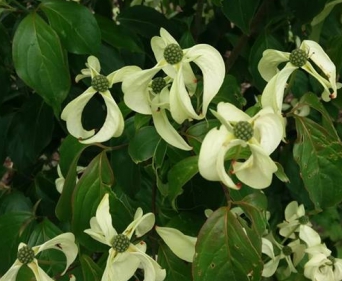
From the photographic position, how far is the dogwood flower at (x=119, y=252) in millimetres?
612

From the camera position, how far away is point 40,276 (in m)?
0.66

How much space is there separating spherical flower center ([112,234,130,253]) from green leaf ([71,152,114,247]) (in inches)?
2.2

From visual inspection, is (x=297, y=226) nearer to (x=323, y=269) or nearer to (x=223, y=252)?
(x=323, y=269)

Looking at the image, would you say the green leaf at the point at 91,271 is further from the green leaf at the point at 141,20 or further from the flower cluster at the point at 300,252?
the green leaf at the point at 141,20

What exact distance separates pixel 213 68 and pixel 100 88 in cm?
14

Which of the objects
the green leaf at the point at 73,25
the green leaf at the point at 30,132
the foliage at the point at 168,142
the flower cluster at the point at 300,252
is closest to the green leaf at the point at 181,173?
the foliage at the point at 168,142

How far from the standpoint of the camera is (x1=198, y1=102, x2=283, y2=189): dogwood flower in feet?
1.62

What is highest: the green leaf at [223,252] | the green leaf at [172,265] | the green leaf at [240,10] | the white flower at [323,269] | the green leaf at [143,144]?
the green leaf at [240,10]

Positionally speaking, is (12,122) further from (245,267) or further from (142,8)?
(245,267)

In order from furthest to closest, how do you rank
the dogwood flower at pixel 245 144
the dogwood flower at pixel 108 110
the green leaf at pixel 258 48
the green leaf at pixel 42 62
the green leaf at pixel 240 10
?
the green leaf at pixel 258 48
the green leaf at pixel 240 10
the green leaf at pixel 42 62
the dogwood flower at pixel 108 110
the dogwood flower at pixel 245 144

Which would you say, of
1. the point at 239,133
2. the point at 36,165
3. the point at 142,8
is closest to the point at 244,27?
the point at 142,8

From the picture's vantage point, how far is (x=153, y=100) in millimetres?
587

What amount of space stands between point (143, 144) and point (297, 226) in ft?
1.53

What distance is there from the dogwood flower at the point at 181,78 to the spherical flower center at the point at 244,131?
54 mm
